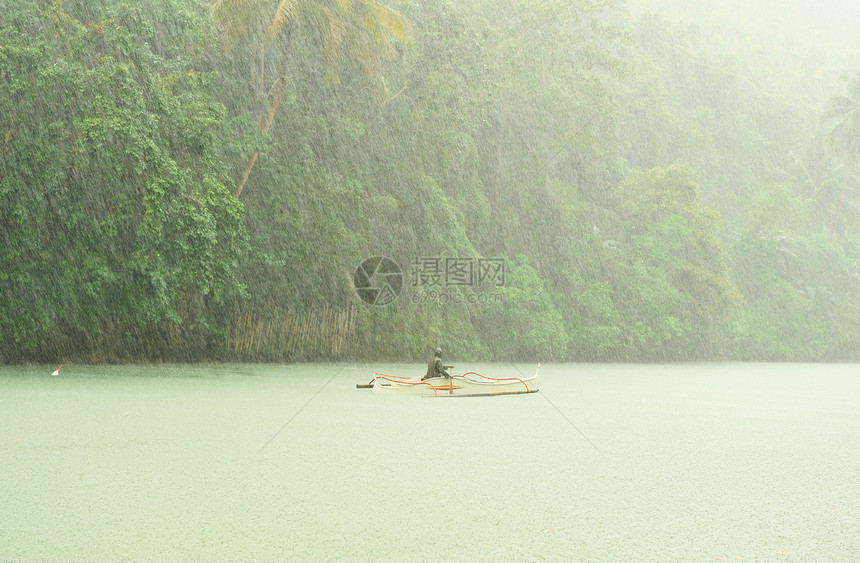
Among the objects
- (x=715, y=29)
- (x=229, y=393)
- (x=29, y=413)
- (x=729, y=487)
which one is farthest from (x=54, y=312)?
(x=715, y=29)

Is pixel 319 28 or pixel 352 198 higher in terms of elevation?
pixel 319 28

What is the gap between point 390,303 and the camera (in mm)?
17938

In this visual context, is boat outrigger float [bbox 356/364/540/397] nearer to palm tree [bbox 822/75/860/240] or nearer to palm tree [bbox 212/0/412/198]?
palm tree [bbox 212/0/412/198]

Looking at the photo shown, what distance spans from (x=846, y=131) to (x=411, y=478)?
116 feet

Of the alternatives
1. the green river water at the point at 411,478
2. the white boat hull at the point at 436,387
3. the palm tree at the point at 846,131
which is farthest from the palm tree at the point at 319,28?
the palm tree at the point at 846,131

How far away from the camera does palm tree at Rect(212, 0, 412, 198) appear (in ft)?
48.9

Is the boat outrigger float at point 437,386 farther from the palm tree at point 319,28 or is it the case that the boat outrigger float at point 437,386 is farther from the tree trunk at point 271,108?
the palm tree at point 319,28

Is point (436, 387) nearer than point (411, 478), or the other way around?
point (411, 478)

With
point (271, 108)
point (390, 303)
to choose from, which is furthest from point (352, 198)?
point (271, 108)
